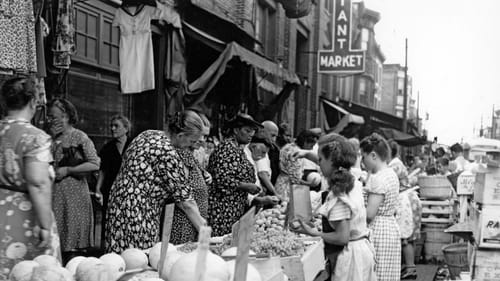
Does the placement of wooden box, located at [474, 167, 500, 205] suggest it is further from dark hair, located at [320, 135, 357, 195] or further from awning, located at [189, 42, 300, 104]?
awning, located at [189, 42, 300, 104]

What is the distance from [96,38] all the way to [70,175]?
3426 mm

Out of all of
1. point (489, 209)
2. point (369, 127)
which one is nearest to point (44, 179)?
point (489, 209)

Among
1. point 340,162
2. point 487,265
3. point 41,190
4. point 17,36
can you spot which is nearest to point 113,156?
point 17,36

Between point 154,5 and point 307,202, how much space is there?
411 cm

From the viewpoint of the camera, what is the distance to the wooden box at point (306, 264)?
3.67m

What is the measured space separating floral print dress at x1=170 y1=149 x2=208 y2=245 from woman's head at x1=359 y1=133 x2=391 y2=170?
159cm

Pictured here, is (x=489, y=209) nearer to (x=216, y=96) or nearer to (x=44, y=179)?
(x=44, y=179)

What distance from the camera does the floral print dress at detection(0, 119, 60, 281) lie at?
3.65 meters

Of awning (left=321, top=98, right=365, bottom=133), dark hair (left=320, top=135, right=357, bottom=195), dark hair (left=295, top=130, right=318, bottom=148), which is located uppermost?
awning (left=321, top=98, right=365, bottom=133)

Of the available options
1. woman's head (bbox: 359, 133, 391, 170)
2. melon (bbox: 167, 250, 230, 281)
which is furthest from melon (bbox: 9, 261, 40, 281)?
woman's head (bbox: 359, 133, 391, 170)

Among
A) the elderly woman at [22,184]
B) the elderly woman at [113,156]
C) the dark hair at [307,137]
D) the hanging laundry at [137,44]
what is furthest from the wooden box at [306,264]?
the dark hair at [307,137]

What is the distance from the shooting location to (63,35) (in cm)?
597

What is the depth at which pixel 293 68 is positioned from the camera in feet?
66.2

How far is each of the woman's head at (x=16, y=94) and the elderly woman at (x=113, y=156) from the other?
2.96m
